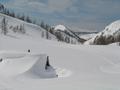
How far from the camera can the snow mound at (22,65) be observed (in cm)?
1272

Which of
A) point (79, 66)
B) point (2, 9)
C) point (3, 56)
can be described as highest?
point (2, 9)

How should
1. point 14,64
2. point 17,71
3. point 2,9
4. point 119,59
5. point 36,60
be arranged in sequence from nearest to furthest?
point 17,71 → point 14,64 → point 36,60 → point 119,59 → point 2,9

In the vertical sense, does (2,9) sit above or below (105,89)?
above

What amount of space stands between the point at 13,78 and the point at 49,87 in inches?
104

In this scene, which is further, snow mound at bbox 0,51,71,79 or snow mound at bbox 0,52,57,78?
snow mound at bbox 0,52,57,78

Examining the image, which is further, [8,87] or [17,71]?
[17,71]

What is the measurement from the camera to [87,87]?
30.3 feet

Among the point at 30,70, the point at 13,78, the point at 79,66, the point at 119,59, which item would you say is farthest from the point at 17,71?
the point at 119,59

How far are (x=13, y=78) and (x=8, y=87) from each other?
2115mm

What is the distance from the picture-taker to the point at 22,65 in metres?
14.0

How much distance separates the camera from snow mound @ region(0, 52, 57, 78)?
12719mm

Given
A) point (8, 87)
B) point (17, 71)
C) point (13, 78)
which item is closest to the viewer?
point (8, 87)

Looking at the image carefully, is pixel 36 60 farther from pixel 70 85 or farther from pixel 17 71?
pixel 70 85

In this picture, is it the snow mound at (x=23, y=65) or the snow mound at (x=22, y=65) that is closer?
the snow mound at (x=23, y=65)
